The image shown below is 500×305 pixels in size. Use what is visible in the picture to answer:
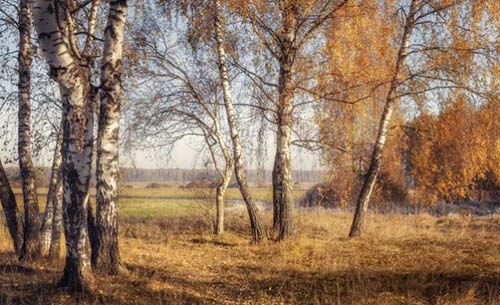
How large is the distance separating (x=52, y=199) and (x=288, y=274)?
209 inches

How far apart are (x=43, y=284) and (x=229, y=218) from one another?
11.8m

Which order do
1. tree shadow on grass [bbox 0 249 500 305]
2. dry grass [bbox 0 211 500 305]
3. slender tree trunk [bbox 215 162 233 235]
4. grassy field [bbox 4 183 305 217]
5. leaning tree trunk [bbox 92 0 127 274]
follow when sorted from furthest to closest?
grassy field [bbox 4 183 305 217] < slender tree trunk [bbox 215 162 233 235] < leaning tree trunk [bbox 92 0 127 274] < dry grass [bbox 0 211 500 305] < tree shadow on grass [bbox 0 249 500 305]

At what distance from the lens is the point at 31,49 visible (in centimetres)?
928

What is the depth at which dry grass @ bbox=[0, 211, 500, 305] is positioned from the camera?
5824 millimetres

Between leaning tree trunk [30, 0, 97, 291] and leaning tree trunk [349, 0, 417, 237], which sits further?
leaning tree trunk [349, 0, 417, 237]

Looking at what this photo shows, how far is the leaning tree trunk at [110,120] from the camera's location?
638 cm

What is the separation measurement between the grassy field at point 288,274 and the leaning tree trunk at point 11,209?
17.7 inches

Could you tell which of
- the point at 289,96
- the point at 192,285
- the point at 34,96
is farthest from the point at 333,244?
the point at 34,96

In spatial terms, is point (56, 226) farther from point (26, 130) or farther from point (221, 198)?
point (221, 198)

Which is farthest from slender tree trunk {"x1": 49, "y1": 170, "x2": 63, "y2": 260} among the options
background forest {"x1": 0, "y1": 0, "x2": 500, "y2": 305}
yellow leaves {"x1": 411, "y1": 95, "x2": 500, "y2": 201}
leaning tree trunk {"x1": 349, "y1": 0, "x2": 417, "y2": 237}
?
yellow leaves {"x1": 411, "y1": 95, "x2": 500, "y2": 201}

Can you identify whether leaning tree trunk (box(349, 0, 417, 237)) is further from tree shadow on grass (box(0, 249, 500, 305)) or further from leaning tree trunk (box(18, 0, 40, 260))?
leaning tree trunk (box(18, 0, 40, 260))

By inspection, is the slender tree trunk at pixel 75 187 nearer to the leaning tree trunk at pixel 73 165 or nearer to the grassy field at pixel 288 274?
the leaning tree trunk at pixel 73 165

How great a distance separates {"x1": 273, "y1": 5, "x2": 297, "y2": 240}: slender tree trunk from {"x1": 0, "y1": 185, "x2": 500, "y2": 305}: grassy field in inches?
25.9

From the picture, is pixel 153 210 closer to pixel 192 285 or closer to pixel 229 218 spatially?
pixel 229 218
